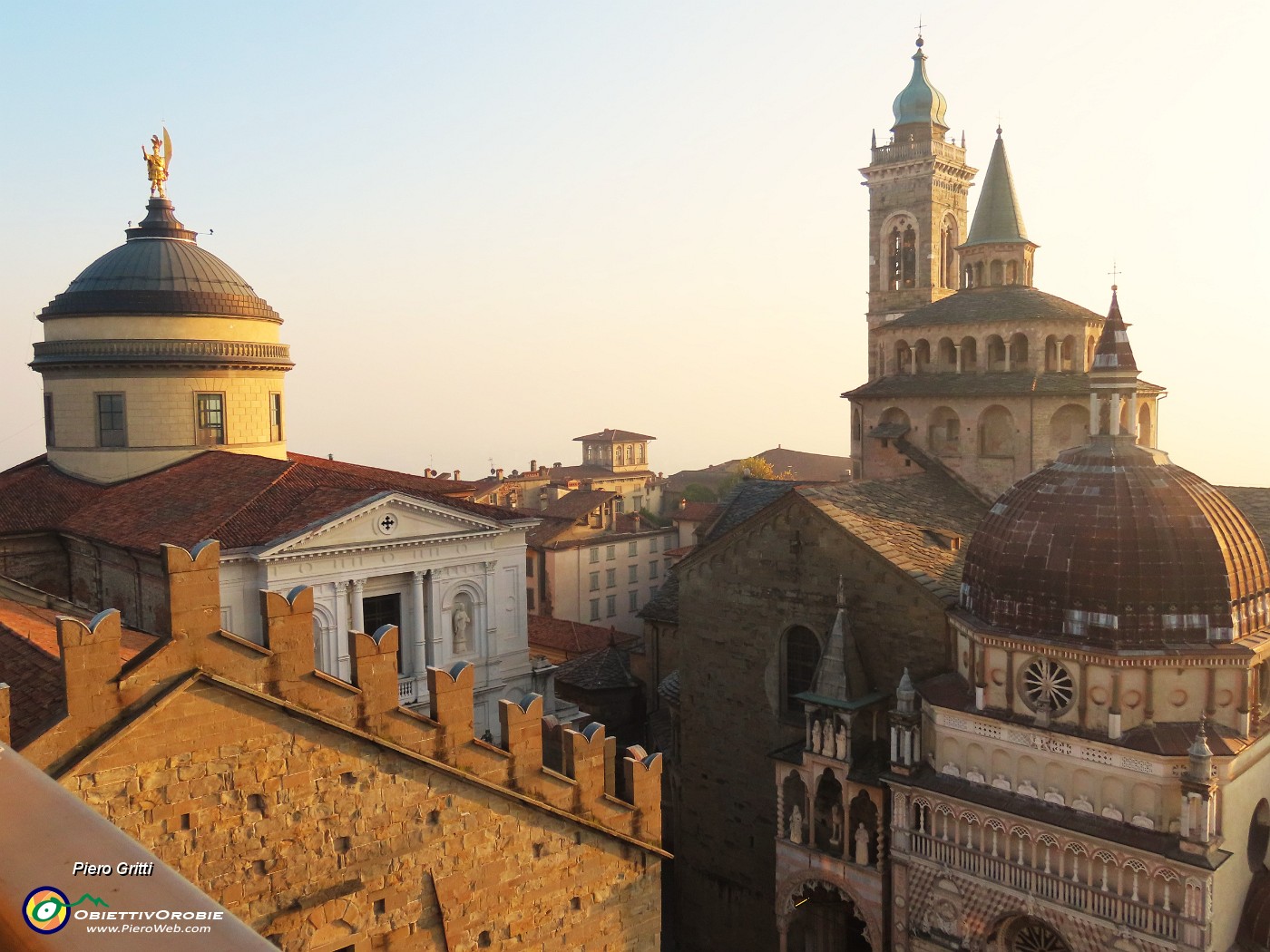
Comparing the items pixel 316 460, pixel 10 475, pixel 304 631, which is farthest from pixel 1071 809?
pixel 10 475

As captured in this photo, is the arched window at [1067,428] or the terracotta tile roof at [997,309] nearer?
the arched window at [1067,428]

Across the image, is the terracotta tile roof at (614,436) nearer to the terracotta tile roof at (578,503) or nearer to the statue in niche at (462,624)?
the terracotta tile roof at (578,503)

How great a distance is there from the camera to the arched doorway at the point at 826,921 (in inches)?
885

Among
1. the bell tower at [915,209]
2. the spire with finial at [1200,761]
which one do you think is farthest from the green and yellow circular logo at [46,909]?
the bell tower at [915,209]

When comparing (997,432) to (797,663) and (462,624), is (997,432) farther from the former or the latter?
(462,624)

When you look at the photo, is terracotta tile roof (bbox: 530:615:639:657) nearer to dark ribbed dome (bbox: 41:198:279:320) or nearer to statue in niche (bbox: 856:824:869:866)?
dark ribbed dome (bbox: 41:198:279:320)

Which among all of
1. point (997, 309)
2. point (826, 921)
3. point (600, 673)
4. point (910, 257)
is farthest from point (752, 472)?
point (826, 921)

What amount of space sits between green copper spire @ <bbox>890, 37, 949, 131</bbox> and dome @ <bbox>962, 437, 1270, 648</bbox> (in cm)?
3908

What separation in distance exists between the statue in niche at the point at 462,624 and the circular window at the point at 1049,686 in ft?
53.0

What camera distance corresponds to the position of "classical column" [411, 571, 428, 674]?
91.9ft

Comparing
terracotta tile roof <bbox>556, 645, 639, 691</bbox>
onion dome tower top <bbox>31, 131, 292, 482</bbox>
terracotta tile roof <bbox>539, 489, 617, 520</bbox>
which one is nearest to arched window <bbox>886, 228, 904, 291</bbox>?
terracotta tile roof <bbox>539, 489, 617, 520</bbox>

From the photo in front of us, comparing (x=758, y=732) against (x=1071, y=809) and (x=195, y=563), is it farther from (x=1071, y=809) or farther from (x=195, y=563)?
(x=195, y=563)

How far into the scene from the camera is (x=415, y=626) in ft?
92.1

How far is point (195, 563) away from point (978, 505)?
2615 cm
